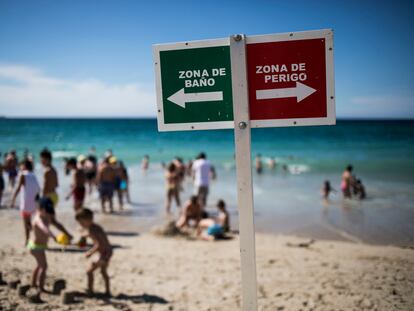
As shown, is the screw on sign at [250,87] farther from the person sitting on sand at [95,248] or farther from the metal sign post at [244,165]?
the person sitting on sand at [95,248]

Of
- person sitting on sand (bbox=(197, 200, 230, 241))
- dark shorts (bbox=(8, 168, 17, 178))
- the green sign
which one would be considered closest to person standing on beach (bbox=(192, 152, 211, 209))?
person sitting on sand (bbox=(197, 200, 230, 241))

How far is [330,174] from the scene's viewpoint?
64.7 ft

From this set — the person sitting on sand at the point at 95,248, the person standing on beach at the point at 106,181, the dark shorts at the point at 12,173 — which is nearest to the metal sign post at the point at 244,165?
the person sitting on sand at the point at 95,248

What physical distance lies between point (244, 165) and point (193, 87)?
1.90 ft

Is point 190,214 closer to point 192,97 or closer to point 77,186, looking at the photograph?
point 77,186

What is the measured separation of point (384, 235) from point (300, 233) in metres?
1.93

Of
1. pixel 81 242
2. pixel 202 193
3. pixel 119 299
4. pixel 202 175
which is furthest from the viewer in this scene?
pixel 202 193

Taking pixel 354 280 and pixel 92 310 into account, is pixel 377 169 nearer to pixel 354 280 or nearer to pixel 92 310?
pixel 354 280

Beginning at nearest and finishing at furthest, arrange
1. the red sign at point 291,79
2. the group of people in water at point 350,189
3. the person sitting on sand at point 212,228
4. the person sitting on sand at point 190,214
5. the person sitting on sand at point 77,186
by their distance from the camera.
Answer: the red sign at point 291,79
the person sitting on sand at point 77,186
the person sitting on sand at point 212,228
the person sitting on sand at point 190,214
the group of people in water at point 350,189

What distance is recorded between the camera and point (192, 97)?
7.22 ft

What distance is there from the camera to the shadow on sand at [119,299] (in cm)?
482

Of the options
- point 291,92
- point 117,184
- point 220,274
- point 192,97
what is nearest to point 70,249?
point 220,274

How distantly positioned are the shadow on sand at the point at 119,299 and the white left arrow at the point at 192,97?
358 cm

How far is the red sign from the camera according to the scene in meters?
2.05
